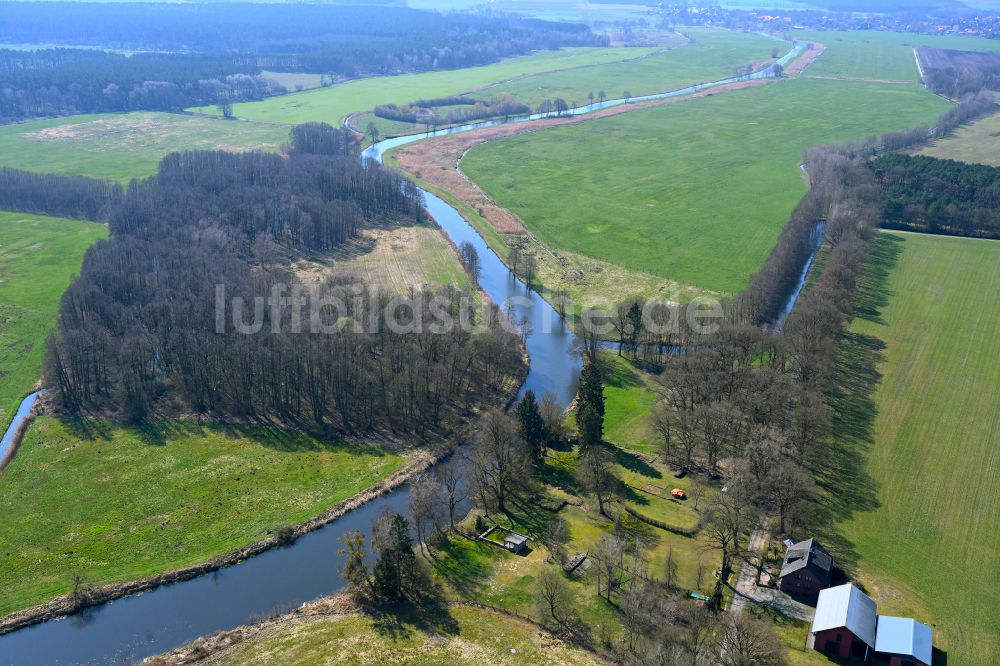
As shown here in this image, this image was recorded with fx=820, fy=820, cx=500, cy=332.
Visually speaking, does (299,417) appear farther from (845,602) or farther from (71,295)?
(845,602)

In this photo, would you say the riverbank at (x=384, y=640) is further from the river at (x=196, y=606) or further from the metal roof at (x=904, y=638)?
the metal roof at (x=904, y=638)

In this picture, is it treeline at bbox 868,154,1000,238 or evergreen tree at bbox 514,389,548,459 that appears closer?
evergreen tree at bbox 514,389,548,459

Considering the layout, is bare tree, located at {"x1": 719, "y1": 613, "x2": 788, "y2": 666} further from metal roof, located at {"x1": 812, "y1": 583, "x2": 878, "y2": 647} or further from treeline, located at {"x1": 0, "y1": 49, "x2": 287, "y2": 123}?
treeline, located at {"x1": 0, "y1": 49, "x2": 287, "y2": 123}

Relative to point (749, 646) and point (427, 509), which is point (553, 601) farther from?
point (427, 509)

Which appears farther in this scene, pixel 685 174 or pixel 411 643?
pixel 685 174

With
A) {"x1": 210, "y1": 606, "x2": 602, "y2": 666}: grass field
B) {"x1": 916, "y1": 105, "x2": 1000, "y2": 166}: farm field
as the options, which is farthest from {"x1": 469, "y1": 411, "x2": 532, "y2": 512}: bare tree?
{"x1": 916, "y1": 105, "x2": 1000, "y2": 166}: farm field

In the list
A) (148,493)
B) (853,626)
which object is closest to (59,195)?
(148,493)
